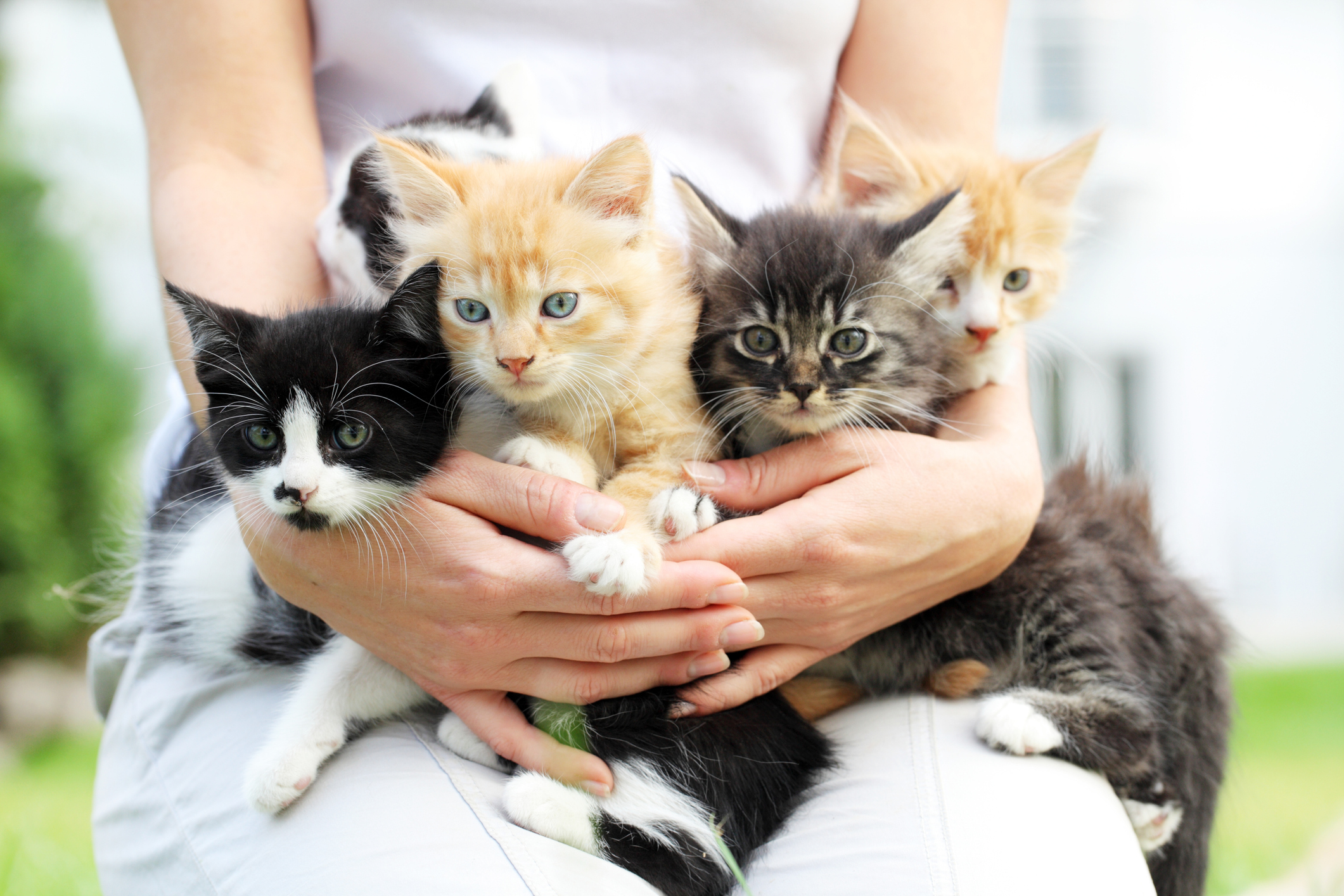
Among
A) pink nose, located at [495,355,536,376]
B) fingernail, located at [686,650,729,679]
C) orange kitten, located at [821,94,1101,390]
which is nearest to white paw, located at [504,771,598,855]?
fingernail, located at [686,650,729,679]

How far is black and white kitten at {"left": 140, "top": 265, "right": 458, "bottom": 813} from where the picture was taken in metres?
1.26

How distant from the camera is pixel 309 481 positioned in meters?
1.23

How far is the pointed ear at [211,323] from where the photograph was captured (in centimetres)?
125

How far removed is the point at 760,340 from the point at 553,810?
81cm

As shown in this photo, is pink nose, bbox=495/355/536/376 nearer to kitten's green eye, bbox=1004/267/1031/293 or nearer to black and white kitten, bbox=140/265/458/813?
black and white kitten, bbox=140/265/458/813

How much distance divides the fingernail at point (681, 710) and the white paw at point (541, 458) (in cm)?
36

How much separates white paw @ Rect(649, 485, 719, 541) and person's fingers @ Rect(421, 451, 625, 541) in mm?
60

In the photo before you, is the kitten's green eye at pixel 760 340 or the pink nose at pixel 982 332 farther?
the pink nose at pixel 982 332

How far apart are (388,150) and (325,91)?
0.69m

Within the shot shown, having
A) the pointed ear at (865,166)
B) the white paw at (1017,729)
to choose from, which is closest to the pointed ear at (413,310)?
the pointed ear at (865,166)

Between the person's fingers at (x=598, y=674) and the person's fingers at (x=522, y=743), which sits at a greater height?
the person's fingers at (x=598, y=674)

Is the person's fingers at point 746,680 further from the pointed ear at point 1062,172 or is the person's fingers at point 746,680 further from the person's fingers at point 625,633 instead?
the pointed ear at point 1062,172

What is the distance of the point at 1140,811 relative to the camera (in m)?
1.46

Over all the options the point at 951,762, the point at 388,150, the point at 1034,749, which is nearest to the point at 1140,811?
the point at 1034,749
